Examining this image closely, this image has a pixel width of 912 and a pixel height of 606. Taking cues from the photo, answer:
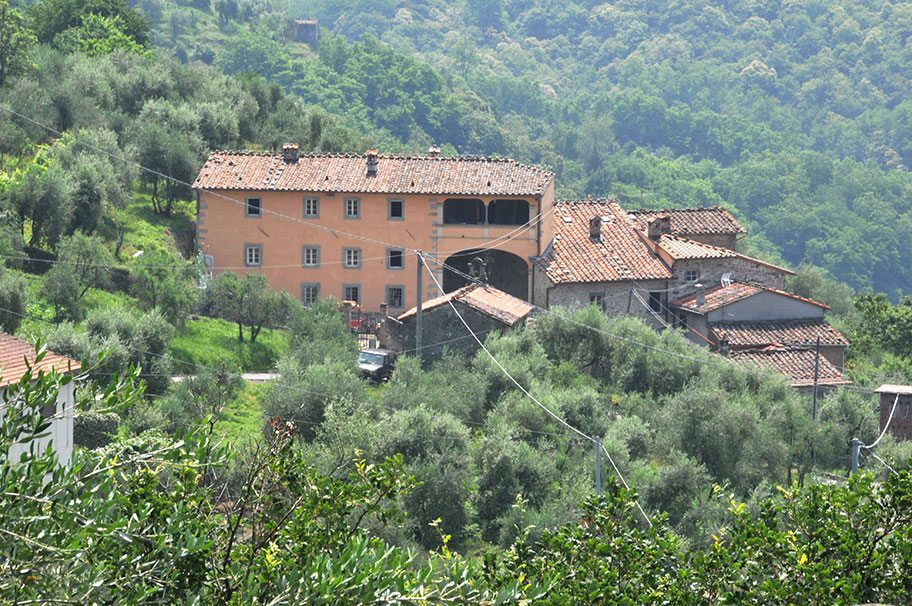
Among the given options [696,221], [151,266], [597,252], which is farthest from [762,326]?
[151,266]

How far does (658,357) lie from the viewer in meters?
42.0

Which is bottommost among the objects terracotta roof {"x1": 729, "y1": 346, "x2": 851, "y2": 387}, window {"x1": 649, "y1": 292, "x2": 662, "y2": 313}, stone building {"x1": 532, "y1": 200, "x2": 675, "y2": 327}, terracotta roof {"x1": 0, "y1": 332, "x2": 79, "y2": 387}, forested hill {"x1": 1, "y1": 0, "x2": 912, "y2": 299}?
terracotta roof {"x1": 729, "y1": 346, "x2": 851, "y2": 387}

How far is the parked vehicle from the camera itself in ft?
131

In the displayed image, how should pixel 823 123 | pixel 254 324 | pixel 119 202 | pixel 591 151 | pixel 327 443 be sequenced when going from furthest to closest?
→ pixel 823 123
pixel 591 151
pixel 119 202
pixel 254 324
pixel 327 443

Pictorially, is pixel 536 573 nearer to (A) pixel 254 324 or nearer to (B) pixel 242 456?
(B) pixel 242 456

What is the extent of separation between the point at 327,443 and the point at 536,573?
18845 millimetres

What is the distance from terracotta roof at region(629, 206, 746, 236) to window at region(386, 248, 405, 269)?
28.6 ft

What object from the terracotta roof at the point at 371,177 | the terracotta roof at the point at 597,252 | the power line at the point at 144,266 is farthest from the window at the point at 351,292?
the terracotta roof at the point at 597,252

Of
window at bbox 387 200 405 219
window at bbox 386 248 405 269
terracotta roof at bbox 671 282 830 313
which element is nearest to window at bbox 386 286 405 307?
window at bbox 386 248 405 269

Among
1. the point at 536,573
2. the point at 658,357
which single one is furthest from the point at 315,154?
the point at 536,573

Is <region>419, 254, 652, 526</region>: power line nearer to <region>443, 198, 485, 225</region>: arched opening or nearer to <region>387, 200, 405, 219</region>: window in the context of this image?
<region>387, 200, 405, 219</region>: window

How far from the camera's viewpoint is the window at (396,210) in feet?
152

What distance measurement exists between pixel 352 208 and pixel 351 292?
239cm

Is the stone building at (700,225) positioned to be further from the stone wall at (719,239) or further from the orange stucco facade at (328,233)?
the orange stucco facade at (328,233)
